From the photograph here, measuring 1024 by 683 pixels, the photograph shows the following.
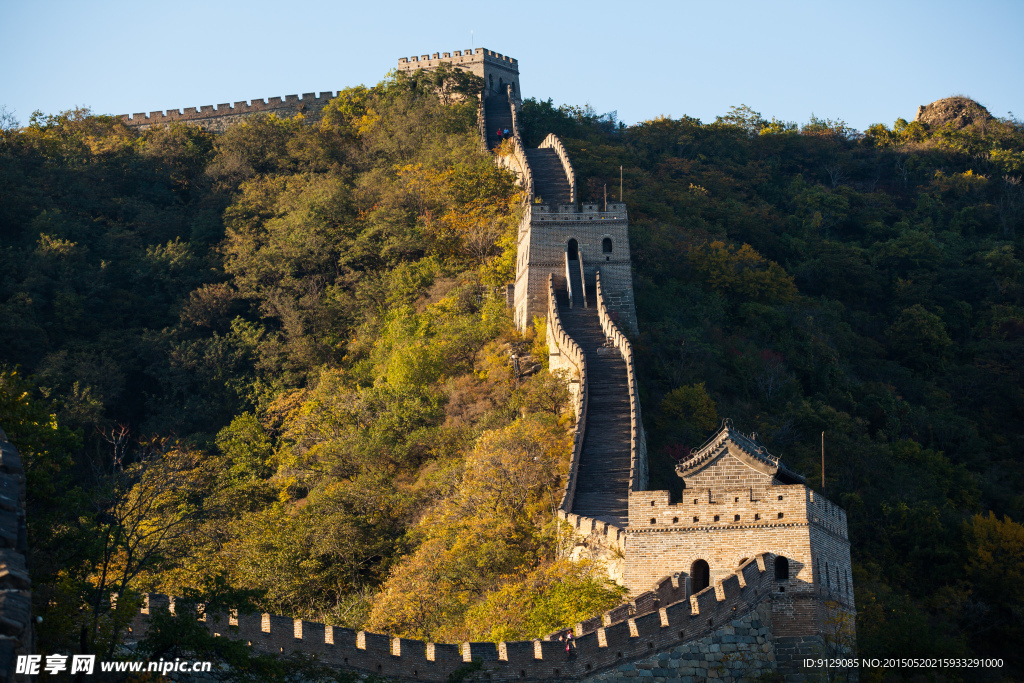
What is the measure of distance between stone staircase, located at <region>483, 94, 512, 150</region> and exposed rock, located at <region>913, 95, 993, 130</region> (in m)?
38.1

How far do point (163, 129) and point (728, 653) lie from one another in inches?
2935

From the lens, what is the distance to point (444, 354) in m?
55.6

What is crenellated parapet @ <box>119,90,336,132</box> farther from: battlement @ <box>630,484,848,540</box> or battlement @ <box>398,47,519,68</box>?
battlement @ <box>630,484,848,540</box>

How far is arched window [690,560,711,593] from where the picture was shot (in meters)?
30.7

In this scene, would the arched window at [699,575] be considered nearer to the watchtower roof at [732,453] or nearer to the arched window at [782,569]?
the arched window at [782,569]

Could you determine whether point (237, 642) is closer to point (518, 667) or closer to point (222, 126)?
point (518, 667)

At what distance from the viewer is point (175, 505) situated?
5194 centimetres

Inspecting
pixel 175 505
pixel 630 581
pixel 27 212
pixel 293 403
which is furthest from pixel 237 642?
pixel 27 212

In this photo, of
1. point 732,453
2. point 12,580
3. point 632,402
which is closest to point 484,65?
point 632,402

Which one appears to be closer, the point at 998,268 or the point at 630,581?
the point at 630,581

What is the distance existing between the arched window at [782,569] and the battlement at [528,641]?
219 millimetres

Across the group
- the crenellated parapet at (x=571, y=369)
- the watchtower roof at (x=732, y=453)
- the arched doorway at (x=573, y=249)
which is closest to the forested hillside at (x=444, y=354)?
the crenellated parapet at (x=571, y=369)

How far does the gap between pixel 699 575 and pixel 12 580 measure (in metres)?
19.0

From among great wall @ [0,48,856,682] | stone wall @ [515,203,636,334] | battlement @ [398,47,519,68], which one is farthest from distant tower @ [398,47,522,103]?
great wall @ [0,48,856,682]
